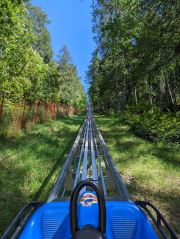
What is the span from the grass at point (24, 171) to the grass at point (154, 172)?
1876 millimetres

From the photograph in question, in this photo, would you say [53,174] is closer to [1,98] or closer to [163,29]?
[1,98]

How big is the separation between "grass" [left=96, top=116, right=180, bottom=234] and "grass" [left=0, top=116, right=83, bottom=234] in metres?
1.88

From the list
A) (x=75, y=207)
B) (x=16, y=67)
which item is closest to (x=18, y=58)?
(x=16, y=67)

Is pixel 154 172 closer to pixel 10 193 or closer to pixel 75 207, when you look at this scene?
pixel 10 193

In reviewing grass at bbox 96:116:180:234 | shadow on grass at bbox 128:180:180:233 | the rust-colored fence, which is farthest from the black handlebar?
the rust-colored fence

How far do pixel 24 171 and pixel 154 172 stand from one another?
334 cm

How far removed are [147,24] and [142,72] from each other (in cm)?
232

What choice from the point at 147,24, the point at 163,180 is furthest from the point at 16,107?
the point at 163,180

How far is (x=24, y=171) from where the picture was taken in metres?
7.62

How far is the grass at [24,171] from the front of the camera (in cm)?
562

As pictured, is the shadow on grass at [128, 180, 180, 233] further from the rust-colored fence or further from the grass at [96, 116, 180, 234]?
the rust-colored fence

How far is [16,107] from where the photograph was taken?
13859mm

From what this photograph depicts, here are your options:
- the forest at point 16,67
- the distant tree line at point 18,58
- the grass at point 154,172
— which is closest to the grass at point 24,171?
the forest at point 16,67

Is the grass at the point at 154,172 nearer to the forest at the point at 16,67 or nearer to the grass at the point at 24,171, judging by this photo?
the grass at the point at 24,171
